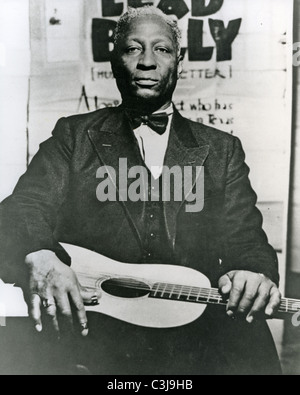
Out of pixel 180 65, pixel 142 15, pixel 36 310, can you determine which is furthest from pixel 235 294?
pixel 142 15

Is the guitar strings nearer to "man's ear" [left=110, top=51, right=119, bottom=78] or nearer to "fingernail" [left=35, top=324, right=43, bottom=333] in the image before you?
"fingernail" [left=35, top=324, right=43, bottom=333]

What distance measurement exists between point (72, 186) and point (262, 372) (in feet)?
3.16

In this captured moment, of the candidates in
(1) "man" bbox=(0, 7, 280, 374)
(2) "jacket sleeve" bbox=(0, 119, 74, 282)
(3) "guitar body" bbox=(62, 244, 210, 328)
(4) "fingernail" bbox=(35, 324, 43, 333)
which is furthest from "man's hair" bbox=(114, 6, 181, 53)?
(4) "fingernail" bbox=(35, 324, 43, 333)

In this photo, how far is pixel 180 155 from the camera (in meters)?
1.89

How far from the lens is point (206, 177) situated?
1892 mm

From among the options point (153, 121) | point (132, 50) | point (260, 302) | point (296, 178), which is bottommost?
point (260, 302)

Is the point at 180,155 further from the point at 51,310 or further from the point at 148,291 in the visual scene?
the point at 51,310

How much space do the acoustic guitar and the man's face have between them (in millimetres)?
599

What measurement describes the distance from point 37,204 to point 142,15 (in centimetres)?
77

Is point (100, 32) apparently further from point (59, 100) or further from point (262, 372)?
point (262, 372)

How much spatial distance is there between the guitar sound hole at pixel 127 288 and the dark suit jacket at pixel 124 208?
0.08 m

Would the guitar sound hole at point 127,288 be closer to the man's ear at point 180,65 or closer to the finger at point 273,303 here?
the finger at point 273,303

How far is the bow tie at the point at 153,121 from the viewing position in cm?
190

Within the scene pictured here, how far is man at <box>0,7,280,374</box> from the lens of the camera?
73.4 inches
